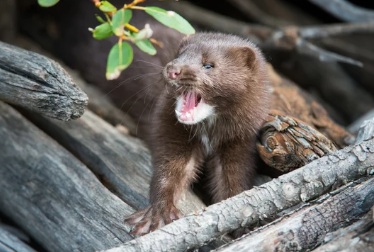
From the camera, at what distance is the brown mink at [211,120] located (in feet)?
11.4

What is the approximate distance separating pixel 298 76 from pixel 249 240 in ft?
11.8

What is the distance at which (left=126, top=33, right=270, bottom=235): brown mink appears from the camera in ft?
11.4

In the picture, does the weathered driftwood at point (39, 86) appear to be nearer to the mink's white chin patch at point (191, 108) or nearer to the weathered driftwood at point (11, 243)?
the mink's white chin patch at point (191, 108)

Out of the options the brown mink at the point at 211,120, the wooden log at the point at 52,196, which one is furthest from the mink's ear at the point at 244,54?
the wooden log at the point at 52,196

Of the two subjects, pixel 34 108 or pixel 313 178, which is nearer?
pixel 313 178

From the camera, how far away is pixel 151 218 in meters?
3.29

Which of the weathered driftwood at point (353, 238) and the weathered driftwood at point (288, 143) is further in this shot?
the weathered driftwood at point (288, 143)

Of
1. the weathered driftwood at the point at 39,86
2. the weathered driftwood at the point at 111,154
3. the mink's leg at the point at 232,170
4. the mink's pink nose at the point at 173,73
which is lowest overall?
the weathered driftwood at the point at 111,154

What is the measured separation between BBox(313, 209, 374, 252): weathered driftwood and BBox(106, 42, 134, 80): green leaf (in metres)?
1.06

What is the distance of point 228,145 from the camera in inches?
147

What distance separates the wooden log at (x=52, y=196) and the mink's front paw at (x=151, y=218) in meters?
0.06

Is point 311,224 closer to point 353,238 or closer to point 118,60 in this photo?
point 353,238

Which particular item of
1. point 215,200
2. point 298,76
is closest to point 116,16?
point 215,200

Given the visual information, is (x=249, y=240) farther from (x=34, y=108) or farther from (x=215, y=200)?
(x=34, y=108)
